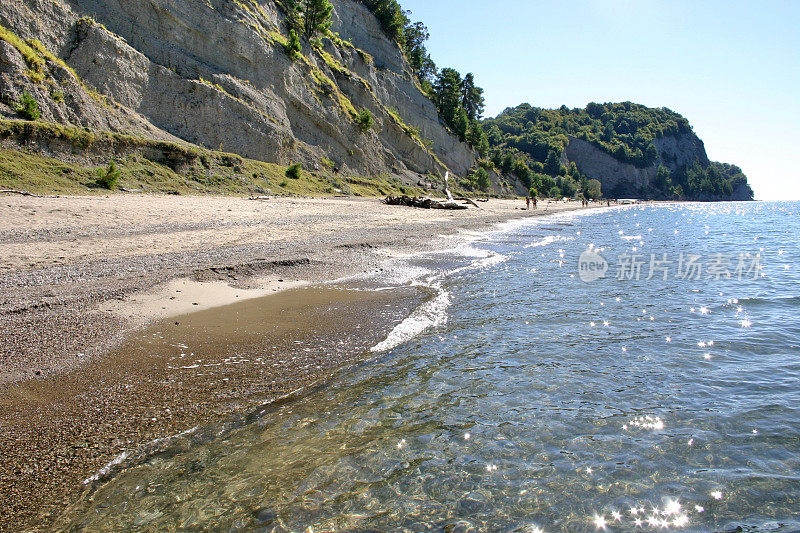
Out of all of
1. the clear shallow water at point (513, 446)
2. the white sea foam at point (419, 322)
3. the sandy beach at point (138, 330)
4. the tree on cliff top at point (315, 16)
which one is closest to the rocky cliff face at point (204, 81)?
the tree on cliff top at point (315, 16)

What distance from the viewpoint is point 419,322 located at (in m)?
7.76

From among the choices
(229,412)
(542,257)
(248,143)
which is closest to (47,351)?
(229,412)

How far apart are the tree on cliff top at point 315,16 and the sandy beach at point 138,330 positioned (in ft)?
145

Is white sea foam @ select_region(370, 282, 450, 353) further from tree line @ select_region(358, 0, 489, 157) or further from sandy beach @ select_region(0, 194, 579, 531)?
tree line @ select_region(358, 0, 489, 157)

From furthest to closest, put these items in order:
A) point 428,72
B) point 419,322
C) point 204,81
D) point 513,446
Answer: point 428,72 → point 204,81 → point 419,322 → point 513,446

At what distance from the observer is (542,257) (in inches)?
663

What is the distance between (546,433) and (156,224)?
47.8 feet

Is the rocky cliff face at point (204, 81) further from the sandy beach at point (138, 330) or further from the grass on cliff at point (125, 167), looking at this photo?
the sandy beach at point (138, 330)

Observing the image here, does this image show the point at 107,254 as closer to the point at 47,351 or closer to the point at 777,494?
the point at 47,351

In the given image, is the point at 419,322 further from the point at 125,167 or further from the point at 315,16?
the point at 315,16

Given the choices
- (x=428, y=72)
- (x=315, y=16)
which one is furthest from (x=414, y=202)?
(x=428, y=72)

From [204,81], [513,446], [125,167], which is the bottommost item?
[513,446]

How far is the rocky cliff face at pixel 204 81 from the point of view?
25.3m

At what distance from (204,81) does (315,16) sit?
22.2 meters
